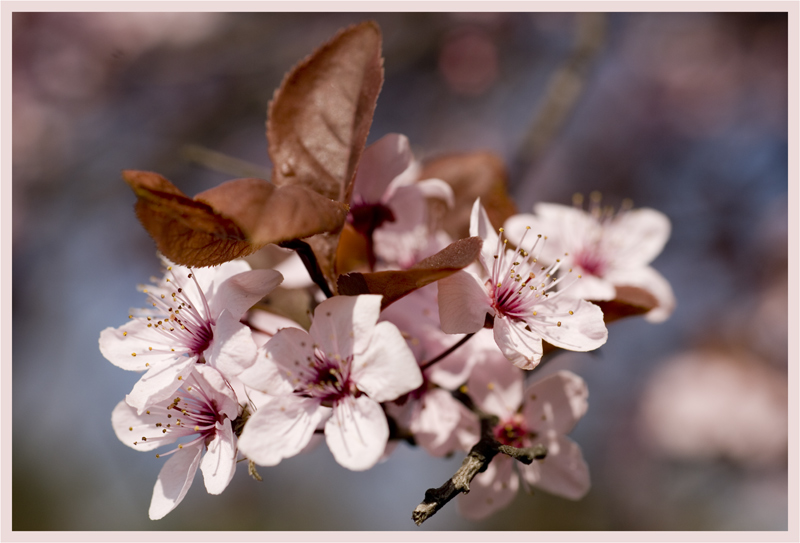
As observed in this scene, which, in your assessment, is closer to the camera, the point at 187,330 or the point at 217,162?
the point at 187,330

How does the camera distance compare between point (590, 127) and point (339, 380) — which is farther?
point (590, 127)

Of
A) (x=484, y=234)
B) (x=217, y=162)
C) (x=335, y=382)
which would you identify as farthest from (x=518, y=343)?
(x=217, y=162)

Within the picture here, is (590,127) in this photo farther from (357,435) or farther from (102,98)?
(357,435)

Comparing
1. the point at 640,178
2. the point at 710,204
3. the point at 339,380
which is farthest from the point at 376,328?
the point at 640,178

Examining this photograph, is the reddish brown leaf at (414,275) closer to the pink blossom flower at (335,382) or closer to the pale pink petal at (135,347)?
the pink blossom flower at (335,382)

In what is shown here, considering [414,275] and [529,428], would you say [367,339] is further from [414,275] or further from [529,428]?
[529,428]

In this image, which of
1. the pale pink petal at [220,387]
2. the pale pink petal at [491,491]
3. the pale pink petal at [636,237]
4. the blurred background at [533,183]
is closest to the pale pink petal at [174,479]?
the pale pink petal at [220,387]
